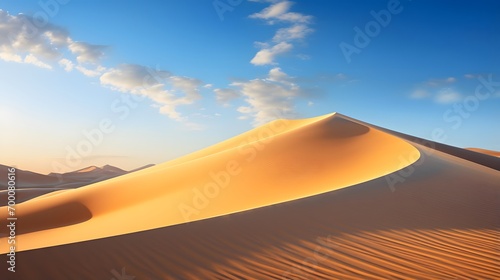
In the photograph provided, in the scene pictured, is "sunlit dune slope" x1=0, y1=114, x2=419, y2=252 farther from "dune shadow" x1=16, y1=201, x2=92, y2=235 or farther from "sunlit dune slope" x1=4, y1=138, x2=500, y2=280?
"sunlit dune slope" x1=4, y1=138, x2=500, y2=280

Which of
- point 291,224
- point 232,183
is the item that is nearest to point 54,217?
point 232,183

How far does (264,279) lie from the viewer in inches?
189

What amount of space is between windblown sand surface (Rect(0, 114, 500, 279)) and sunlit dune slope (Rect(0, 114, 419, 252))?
87 mm

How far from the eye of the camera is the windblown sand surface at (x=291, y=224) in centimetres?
504

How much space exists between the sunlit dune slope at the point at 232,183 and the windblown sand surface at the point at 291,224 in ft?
0.29

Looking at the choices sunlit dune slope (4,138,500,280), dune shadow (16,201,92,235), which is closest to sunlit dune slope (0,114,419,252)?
dune shadow (16,201,92,235)

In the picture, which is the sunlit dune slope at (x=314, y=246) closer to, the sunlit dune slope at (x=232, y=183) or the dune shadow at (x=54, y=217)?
the sunlit dune slope at (x=232, y=183)

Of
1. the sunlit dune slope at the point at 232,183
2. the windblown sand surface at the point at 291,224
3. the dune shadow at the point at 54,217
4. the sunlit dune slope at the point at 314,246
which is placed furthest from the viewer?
the dune shadow at the point at 54,217

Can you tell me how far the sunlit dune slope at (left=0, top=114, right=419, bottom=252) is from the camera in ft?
34.4

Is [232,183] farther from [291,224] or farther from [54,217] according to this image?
[54,217]

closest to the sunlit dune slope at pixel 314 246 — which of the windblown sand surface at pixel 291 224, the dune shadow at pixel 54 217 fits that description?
the windblown sand surface at pixel 291 224

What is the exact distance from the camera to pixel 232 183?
13297 millimetres

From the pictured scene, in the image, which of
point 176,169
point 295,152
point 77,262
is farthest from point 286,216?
point 176,169

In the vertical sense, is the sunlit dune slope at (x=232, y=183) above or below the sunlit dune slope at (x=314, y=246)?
above
